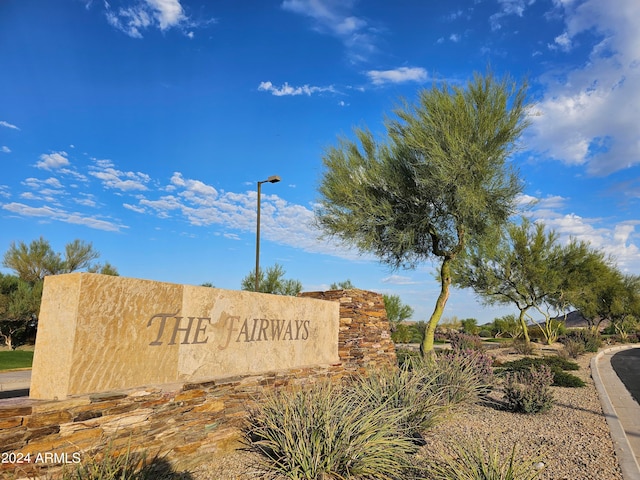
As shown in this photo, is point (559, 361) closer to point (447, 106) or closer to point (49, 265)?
point (447, 106)

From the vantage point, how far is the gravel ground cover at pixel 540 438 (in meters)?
5.25

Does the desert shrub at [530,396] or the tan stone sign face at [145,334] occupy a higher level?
the tan stone sign face at [145,334]

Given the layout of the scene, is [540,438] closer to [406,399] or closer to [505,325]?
[406,399]

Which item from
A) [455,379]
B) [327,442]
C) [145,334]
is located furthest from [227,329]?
[455,379]

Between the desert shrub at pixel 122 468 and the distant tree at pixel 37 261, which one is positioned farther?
the distant tree at pixel 37 261

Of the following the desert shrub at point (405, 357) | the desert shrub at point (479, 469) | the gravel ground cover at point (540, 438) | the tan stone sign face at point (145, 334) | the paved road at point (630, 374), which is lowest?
the paved road at point (630, 374)

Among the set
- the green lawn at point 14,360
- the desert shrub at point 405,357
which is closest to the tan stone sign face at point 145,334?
the desert shrub at point 405,357

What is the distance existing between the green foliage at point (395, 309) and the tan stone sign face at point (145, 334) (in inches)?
1276

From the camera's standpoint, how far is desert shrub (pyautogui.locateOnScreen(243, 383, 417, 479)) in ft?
15.2

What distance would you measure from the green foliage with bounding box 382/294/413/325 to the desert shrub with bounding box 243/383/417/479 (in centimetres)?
3367

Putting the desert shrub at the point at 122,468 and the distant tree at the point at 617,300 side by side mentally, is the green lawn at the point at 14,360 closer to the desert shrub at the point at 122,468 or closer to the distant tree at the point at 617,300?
the desert shrub at the point at 122,468

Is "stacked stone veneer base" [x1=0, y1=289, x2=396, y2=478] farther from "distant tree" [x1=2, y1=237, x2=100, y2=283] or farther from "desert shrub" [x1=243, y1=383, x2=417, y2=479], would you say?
"distant tree" [x1=2, y1=237, x2=100, y2=283]

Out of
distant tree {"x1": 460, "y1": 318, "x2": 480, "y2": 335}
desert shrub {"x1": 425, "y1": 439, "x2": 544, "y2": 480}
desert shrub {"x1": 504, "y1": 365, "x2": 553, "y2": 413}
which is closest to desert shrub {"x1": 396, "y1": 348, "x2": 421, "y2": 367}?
desert shrub {"x1": 504, "y1": 365, "x2": 553, "y2": 413}

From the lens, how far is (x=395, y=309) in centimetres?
4009
